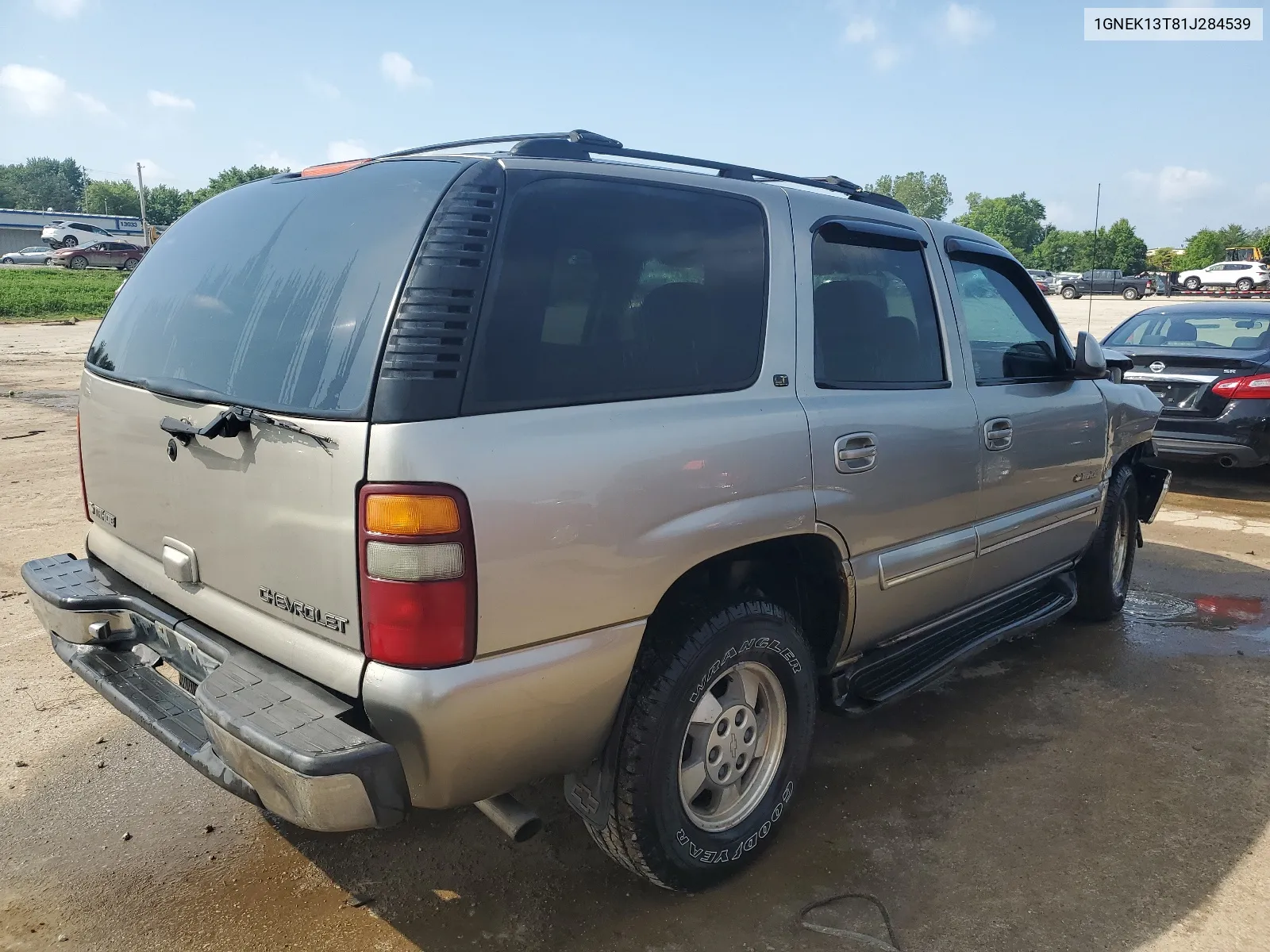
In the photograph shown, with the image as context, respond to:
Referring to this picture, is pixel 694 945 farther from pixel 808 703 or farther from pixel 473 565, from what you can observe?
pixel 473 565

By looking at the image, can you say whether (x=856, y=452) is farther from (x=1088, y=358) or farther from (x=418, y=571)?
(x=1088, y=358)

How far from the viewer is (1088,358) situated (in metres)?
4.08

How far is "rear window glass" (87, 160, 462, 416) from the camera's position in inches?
84.9

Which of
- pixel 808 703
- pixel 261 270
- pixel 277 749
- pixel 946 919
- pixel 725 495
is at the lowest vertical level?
pixel 946 919

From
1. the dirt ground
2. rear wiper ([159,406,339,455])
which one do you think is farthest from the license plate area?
rear wiper ([159,406,339,455])

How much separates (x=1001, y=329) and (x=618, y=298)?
2.20m

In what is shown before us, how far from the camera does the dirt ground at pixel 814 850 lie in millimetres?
2568

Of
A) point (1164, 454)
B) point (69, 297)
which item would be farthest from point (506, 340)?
point (69, 297)

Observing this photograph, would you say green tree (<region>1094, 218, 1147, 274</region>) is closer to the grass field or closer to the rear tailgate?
the grass field

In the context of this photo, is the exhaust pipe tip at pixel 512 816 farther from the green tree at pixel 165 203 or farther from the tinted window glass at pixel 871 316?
the green tree at pixel 165 203

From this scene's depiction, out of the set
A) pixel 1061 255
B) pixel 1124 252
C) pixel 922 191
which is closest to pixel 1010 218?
pixel 922 191

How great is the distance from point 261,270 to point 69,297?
29.7 metres

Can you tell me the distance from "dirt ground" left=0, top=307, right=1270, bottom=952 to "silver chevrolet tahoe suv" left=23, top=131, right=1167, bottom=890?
0.29m

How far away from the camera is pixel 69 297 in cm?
2739
